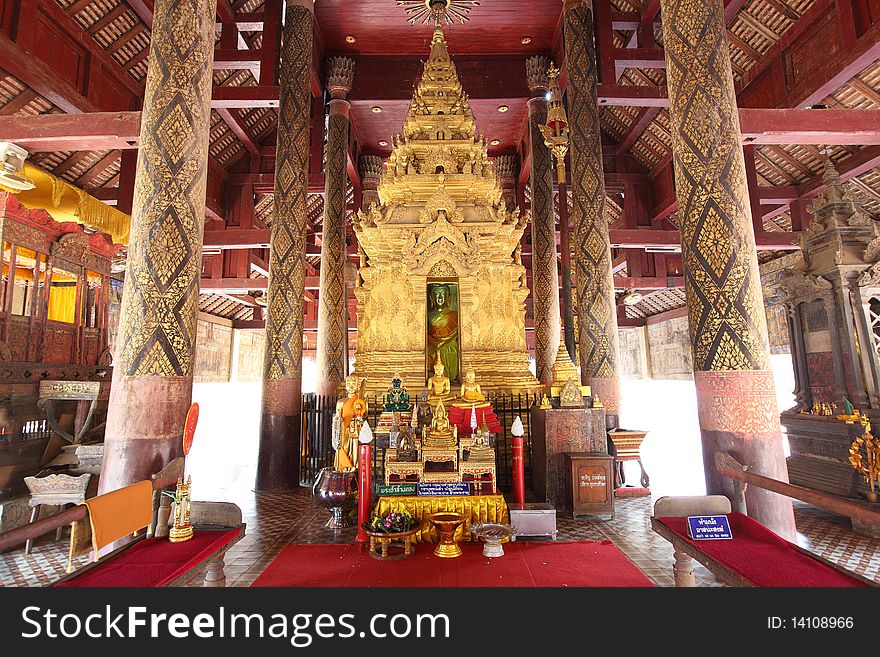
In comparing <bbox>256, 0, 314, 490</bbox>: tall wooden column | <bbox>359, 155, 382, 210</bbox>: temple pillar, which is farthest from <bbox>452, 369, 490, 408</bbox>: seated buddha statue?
<bbox>359, 155, 382, 210</bbox>: temple pillar

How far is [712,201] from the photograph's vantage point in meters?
4.30

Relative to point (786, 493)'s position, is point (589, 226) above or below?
above

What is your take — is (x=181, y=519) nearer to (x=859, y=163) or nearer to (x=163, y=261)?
(x=163, y=261)

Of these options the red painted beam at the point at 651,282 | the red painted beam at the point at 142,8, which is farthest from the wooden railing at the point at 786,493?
the red painted beam at the point at 651,282

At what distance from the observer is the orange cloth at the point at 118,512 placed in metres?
2.64

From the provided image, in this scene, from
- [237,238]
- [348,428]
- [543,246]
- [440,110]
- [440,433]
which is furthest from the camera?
[237,238]

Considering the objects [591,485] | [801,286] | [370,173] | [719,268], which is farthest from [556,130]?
[370,173]

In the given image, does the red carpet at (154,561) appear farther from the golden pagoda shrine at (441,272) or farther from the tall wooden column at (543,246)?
the tall wooden column at (543,246)

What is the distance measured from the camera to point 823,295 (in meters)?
7.46

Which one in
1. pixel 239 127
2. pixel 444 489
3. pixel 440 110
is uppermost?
pixel 239 127

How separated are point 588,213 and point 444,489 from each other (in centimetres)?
659

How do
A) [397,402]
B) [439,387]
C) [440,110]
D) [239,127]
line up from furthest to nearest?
[239,127], [440,110], [439,387], [397,402]
